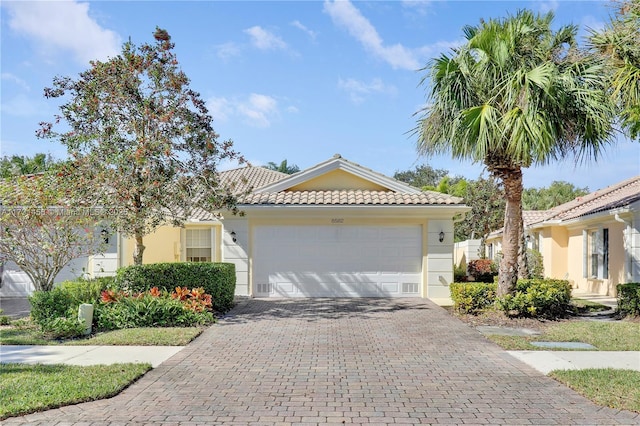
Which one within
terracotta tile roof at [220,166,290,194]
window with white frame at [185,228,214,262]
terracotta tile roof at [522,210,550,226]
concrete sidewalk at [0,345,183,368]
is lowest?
concrete sidewalk at [0,345,183,368]

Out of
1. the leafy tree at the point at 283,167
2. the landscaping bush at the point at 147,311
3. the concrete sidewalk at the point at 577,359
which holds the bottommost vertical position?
the concrete sidewalk at the point at 577,359

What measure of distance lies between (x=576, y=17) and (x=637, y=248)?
21.5ft

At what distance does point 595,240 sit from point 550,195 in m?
31.0

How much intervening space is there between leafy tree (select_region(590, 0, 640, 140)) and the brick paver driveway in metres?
4.85

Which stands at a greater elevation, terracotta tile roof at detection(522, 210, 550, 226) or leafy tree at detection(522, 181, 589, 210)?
leafy tree at detection(522, 181, 589, 210)

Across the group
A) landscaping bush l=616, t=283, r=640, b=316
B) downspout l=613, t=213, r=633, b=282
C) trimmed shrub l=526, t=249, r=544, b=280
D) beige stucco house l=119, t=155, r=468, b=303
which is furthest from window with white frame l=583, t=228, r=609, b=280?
beige stucco house l=119, t=155, r=468, b=303

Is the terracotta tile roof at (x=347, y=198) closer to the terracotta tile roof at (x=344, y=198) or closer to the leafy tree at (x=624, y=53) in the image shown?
the terracotta tile roof at (x=344, y=198)

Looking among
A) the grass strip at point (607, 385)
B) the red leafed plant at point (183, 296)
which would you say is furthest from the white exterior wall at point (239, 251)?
the grass strip at point (607, 385)

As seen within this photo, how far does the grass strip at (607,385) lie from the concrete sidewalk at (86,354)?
6.03 metres

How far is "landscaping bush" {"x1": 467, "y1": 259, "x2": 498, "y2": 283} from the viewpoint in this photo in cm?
2181

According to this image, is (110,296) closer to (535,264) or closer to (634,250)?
(634,250)

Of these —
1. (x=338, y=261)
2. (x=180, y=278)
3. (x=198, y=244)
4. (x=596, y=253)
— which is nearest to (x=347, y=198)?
(x=338, y=261)

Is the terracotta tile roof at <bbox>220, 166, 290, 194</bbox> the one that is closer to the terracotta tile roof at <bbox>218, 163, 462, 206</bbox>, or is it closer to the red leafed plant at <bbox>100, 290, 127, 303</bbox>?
the terracotta tile roof at <bbox>218, 163, 462, 206</bbox>

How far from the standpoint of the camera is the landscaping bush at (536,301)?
11.7 meters
